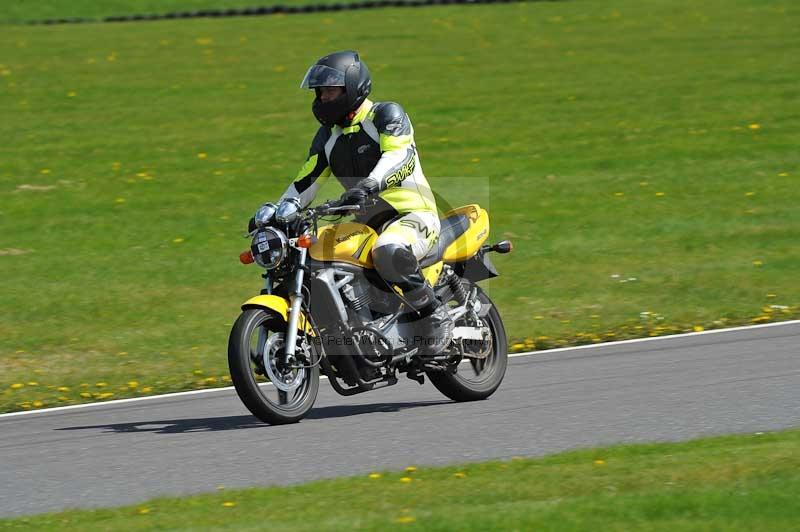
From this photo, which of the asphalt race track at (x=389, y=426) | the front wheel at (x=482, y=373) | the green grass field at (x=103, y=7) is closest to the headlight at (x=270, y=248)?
the asphalt race track at (x=389, y=426)

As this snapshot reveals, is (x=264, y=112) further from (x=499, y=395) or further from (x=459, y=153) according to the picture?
(x=499, y=395)

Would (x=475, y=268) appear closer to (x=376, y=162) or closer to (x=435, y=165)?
(x=376, y=162)

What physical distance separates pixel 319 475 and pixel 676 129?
48.3ft

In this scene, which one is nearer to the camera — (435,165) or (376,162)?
(376,162)

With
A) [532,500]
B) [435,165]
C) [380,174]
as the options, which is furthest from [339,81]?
[435,165]

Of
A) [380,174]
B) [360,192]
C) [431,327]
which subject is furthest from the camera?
[431,327]

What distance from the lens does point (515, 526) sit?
5.49m

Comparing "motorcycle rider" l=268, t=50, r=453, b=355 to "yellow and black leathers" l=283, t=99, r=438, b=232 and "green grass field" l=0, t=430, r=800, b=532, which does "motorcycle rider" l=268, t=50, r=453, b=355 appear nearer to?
"yellow and black leathers" l=283, t=99, r=438, b=232

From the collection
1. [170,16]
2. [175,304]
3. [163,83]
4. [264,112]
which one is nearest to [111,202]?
[175,304]

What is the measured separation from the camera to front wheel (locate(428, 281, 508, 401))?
860 centimetres

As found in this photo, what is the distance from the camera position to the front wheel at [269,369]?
743cm

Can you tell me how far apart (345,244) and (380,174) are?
1.56ft

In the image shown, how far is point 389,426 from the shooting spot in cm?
787

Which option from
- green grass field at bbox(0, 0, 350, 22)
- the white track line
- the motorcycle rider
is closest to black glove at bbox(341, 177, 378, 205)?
the motorcycle rider
